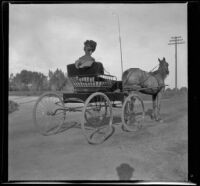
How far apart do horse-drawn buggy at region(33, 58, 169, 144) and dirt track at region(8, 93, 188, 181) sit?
5.1 inches

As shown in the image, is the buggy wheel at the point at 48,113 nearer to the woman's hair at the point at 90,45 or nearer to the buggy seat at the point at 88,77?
the buggy seat at the point at 88,77

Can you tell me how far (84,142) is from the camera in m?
2.89

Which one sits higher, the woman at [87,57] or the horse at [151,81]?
the woman at [87,57]

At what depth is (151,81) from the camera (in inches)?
152

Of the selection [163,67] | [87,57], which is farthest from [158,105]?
[87,57]

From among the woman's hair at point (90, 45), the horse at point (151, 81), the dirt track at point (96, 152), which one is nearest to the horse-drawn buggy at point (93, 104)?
the horse at point (151, 81)

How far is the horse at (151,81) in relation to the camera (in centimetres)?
325

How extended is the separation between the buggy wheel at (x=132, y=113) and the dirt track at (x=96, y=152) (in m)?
0.11

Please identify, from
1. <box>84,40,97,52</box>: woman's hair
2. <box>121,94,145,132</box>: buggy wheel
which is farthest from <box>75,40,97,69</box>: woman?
<box>121,94,145,132</box>: buggy wheel

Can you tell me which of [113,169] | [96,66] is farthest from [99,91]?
[113,169]

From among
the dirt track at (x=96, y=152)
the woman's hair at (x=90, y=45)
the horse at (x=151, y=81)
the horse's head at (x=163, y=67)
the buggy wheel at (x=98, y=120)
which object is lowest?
the dirt track at (x=96, y=152)

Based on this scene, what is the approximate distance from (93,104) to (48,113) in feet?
2.16
